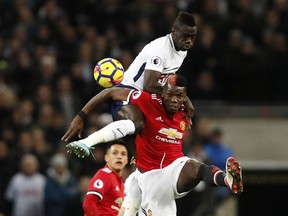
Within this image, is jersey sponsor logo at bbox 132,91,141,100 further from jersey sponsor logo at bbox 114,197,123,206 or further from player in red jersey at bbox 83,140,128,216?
jersey sponsor logo at bbox 114,197,123,206

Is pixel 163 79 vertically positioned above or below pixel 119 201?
above

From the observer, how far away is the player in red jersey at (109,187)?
12.8 meters

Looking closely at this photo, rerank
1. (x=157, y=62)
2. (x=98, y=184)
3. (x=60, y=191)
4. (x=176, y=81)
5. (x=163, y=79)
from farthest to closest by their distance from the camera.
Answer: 1. (x=60, y=191)
2. (x=98, y=184)
3. (x=163, y=79)
4. (x=157, y=62)
5. (x=176, y=81)

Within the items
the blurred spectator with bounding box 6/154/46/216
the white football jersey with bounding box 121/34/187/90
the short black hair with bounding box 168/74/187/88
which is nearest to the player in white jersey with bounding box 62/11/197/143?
the white football jersey with bounding box 121/34/187/90

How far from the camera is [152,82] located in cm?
1243

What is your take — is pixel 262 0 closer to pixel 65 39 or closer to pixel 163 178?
pixel 65 39

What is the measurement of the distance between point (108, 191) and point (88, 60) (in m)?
6.46

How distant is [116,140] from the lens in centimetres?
1302

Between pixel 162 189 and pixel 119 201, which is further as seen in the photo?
pixel 119 201

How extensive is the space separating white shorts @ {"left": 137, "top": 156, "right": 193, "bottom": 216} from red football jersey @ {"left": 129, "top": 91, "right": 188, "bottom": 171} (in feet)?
0.28

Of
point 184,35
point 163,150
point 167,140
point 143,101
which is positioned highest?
point 184,35

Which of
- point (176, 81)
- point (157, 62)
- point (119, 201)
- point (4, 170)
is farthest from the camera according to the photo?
point (4, 170)

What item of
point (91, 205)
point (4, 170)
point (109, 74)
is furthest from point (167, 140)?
point (4, 170)

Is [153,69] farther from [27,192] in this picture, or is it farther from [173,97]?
[27,192]
